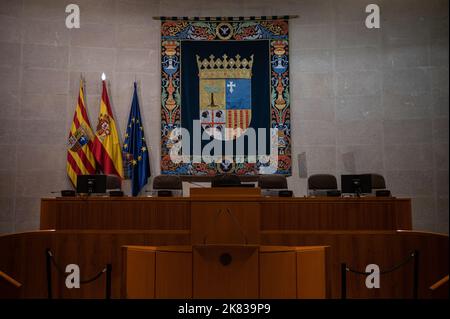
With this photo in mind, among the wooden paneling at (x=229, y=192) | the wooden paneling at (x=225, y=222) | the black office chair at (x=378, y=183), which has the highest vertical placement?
the black office chair at (x=378, y=183)

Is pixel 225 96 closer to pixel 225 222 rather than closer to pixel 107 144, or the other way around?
pixel 107 144

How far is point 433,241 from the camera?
468cm

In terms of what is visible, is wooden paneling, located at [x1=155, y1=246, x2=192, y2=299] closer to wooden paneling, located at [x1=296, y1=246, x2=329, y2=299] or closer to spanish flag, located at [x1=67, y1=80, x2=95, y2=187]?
wooden paneling, located at [x1=296, y1=246, x2=329, y2=299]

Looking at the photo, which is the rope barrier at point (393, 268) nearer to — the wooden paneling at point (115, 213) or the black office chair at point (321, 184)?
the wooden paneling at point (115, 213)

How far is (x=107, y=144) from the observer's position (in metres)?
7.78

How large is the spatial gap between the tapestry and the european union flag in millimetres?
339

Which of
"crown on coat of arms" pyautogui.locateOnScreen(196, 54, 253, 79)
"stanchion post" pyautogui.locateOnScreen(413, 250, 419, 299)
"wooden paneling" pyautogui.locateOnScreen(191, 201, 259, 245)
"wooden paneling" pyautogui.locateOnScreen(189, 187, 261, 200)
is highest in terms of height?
"crown on coat of arms" pyautogui.locateOnScreen(196, 54, 253, 79)

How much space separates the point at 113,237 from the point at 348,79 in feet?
17.0

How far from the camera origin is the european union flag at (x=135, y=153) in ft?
25.5

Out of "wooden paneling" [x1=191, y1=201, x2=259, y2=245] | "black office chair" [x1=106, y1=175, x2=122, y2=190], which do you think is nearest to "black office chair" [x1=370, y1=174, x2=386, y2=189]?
"wooden paneling" [x1=191, y1=201, x2=259, y2=245]

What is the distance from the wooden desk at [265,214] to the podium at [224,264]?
0.68m

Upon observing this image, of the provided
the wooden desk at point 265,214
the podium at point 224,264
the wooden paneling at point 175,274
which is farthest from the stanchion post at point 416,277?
the wooden paneling at point 175,274

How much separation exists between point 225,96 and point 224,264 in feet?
15.4

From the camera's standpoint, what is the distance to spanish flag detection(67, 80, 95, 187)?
7688 mm
